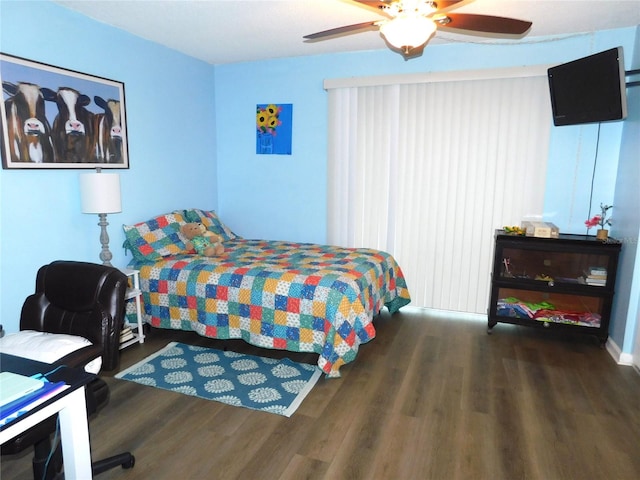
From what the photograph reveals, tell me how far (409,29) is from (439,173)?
2103 millimetres

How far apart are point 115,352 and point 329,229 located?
2842mm

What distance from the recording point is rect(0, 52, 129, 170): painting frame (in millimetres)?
2656

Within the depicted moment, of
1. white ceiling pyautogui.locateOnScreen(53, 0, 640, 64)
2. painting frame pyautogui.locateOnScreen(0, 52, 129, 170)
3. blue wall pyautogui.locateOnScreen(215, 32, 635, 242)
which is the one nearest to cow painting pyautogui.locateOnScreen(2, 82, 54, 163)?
painting frame pyautogui.locateOnScreen(0, 52, 129, 170)

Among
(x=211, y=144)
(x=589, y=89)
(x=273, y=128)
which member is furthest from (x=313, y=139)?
(x=589, y=89)

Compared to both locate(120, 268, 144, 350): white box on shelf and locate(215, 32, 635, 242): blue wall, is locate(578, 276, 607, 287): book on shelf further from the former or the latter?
locate(120, 268, 144, 350): white box on shelf

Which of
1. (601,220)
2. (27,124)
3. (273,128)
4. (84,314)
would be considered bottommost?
(84,314)

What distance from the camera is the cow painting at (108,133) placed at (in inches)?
128

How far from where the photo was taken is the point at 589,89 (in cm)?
308

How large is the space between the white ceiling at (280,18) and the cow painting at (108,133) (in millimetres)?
630

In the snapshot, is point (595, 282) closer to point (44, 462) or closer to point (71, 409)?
point (71, 409)

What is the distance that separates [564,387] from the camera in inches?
107

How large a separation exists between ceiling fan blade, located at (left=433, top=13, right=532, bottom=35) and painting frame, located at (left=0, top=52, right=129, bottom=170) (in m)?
2.55

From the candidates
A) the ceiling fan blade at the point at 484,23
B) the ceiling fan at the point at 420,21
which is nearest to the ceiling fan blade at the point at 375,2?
the ceiling fan at the point at 420,21

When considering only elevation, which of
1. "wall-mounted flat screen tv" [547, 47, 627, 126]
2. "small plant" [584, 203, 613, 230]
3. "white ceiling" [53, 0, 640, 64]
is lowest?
A: "small plant" [584, 203, 613, 230]
